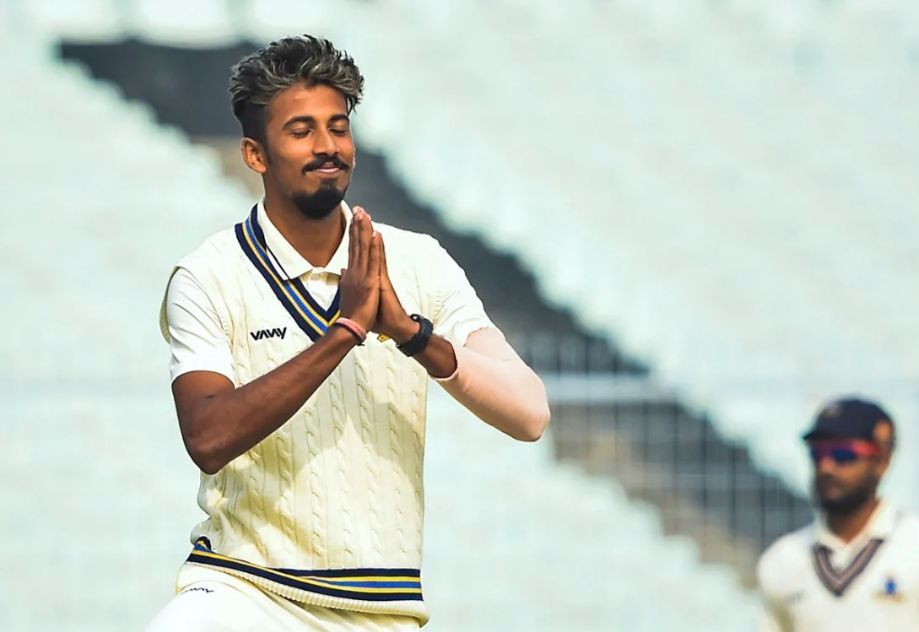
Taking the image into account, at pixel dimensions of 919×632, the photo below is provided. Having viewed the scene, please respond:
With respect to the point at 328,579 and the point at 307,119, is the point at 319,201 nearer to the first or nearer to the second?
the point at 307,119

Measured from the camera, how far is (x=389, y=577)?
11.2 feet

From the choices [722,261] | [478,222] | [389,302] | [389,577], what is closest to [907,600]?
[389,577]

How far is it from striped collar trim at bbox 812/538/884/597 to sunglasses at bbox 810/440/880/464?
303 millimetres

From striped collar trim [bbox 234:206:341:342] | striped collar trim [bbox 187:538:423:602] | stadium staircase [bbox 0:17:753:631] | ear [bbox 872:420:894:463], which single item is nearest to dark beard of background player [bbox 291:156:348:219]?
striped collar trim [bbox 234:206:341:342]

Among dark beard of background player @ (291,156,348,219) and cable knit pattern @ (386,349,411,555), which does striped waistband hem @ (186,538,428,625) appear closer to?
cable knit pattern @ (386,349,411,555)

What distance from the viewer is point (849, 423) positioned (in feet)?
20.4

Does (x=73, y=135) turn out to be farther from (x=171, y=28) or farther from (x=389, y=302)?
(x=389, y=302)

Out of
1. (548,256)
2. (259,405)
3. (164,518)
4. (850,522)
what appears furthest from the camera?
(548,256)

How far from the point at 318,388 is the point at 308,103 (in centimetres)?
48

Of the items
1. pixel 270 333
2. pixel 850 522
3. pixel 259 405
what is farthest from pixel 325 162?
pixel 850 522

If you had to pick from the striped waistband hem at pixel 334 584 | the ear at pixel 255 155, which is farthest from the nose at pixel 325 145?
the striped waistband hem at pixel 334 584

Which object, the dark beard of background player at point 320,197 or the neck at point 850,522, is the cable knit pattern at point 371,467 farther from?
the neck at point 850,522

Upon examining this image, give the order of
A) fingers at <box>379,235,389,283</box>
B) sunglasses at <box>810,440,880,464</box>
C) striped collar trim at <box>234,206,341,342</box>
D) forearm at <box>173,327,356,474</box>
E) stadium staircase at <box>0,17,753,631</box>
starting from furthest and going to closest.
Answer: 1. stadium staircase at <box>0,17,753,631</box>
2. sunglasses at <box>810,440,880,464</box>
3. striped collar trim at <box>234,206,341,342</box>
4. fingers at <box>379,235,389,283</box>
5. forearm at <box>173,327,356,474</box>

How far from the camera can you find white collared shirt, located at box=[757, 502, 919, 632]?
5.78 meters
